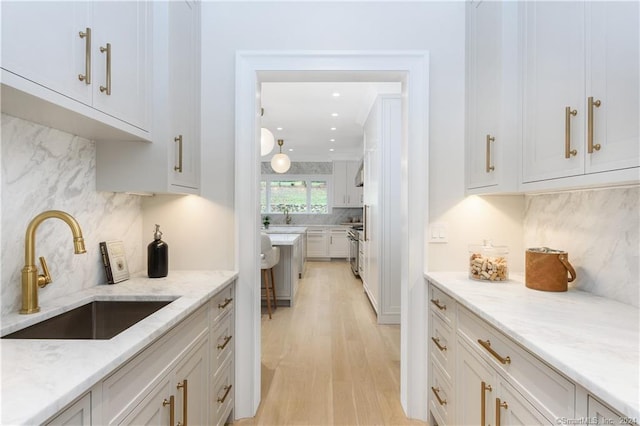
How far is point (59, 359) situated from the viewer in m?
0.87

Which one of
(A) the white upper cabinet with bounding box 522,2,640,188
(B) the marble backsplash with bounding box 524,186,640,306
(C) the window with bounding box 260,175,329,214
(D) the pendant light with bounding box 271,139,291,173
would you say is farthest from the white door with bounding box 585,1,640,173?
(C) the window with bounding box 260,175,329,214

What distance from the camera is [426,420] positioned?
6.78 ft

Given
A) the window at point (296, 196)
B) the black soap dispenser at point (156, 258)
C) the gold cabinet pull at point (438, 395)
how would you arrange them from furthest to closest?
the window at point (296, 196) < the black soap dispenser at point (156, 258) < the gold cabinet pull at point (438, 395)

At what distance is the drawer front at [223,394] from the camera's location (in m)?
1.74

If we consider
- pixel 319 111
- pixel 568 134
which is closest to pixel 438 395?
pixel 568 134

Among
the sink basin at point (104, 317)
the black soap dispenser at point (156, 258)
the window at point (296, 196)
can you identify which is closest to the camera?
the sink basin at point (104, 317)

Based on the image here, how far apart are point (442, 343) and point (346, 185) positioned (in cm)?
739

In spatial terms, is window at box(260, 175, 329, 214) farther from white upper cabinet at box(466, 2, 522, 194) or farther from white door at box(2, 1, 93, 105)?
white door at box(2, 1, 93, 105)

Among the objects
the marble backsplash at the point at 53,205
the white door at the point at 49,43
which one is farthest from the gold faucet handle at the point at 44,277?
the white door at the point at 49,43

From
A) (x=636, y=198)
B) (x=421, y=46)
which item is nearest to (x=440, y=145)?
(x=421, y=46)

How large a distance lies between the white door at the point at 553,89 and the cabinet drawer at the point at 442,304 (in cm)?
73

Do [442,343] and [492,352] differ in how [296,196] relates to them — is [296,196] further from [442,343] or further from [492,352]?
[492,352]

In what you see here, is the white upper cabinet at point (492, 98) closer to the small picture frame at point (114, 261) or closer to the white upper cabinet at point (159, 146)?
the white upper cabinet at point (159, 146)

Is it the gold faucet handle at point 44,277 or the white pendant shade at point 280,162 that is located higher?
the white pendant shade at point 280,162
